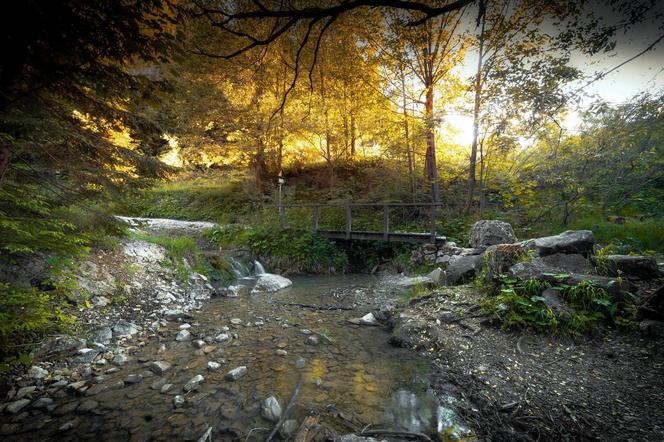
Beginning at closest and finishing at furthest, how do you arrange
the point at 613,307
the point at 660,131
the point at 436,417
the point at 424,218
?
the point at 436,417, the point at 613,307, the point at 660,131, the point at 424,218

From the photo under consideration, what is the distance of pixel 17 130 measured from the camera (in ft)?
6.69

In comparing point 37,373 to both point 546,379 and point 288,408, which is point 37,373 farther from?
point 546,379

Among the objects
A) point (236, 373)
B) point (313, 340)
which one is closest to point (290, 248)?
point (313, 340)

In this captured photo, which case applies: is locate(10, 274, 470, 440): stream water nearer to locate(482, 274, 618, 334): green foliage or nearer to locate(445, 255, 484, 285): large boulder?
locate(482, 274, 618, 334): green foliage

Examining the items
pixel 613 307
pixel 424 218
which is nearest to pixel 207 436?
pixel 613 307

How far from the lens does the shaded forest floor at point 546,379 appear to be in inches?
84.4

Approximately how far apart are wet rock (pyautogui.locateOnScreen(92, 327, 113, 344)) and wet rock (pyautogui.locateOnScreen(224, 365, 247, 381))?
6.13 feet

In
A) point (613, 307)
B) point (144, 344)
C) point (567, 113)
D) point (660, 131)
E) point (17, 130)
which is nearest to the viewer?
point (17, 130)

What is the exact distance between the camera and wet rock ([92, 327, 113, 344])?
11.6 feet

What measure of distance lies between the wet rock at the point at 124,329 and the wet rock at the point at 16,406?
54.0 inches

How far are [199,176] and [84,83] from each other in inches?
556

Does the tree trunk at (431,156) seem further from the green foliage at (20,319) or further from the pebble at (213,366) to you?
the green foliage at (20,319)

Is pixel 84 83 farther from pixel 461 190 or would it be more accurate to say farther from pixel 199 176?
pixel 199 176

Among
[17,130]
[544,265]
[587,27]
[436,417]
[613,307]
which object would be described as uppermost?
[587,27]
